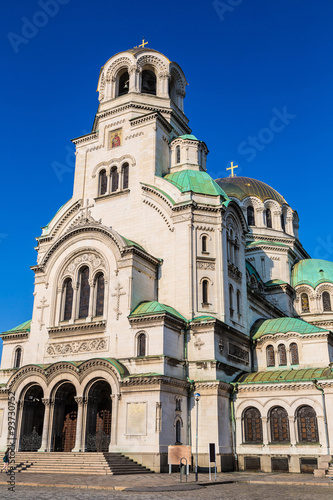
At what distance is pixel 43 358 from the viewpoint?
33.9 metres

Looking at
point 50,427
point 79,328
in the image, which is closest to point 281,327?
point 79,328

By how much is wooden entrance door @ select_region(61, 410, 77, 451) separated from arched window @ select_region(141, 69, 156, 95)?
94.8 ft

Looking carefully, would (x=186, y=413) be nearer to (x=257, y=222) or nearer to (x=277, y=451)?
(x=277, y=451)

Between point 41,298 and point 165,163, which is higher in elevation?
point 165,163

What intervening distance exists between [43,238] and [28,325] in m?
7.01

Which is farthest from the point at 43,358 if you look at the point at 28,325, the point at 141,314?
the point at 141,314

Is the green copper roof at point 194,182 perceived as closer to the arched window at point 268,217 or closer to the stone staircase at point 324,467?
the arched window at point 268,217

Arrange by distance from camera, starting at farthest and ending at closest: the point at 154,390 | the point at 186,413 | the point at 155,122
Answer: the point at 155,122
the point at 186,413
the point at 154,390

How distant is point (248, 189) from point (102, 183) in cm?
2066

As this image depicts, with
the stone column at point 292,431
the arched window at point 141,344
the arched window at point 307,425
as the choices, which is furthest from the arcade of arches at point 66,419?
the arched window at point 307,425

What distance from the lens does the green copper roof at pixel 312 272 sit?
49.9 metres

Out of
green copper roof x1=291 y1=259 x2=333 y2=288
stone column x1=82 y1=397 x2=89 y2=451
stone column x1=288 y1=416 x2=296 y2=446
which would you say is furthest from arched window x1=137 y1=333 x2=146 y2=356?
green copper roof x1=291 y1=259 x2=333 y2=288

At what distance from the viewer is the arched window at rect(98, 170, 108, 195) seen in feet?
131

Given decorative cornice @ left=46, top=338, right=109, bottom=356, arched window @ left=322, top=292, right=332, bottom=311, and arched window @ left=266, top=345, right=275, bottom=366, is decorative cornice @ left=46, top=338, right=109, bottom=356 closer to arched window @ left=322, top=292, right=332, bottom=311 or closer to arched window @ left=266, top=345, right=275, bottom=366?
arched window @ left=266, top=345, right=275, bottom=366
